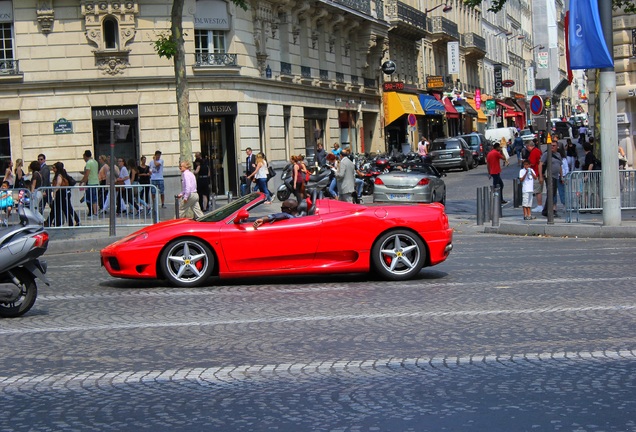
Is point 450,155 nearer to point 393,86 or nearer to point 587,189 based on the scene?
point 393,86

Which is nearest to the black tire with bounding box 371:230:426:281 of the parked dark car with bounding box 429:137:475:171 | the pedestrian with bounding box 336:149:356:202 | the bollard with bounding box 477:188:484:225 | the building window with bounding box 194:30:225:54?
the bollard with bounding box 477:188:484:225

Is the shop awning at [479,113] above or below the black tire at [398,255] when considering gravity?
above

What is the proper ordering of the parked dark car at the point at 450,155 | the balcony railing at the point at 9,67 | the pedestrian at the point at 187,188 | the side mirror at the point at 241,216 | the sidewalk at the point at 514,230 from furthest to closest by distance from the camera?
1. the parked dark car at the point at 450,155
2. the balcony railing at the point at 9,67
3. the pedestrian at the point at 187,188
4. the sidewalk at the point at 514,230
5. the side mirror at the point at 241,216

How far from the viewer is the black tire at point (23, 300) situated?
10914mm

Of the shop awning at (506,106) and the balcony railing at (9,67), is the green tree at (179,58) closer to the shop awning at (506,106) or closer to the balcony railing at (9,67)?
the balcony railing at (9,67)

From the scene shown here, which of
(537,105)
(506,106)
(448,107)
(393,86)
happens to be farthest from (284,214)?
(506,106)

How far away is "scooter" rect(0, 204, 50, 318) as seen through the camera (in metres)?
10.5

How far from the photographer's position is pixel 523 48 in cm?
11675

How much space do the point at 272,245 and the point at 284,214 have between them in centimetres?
44

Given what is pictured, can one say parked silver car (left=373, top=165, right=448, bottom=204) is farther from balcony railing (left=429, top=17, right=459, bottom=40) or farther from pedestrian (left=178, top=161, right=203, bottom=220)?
balcony railing (left=429, top=17, right=459, bottom=40)

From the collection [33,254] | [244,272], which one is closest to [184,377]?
[33,254]

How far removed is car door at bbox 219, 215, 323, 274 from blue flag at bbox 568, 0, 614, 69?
9.82 meters

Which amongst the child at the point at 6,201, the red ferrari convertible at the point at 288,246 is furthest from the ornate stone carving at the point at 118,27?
the red ferrari convertible at the point at 288,246

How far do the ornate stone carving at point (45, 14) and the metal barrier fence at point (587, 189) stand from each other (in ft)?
62.6
